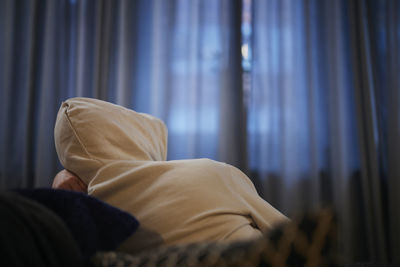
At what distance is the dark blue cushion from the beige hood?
1.12 ft

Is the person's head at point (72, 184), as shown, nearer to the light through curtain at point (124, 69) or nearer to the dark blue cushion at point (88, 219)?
the dark blue cushion at point (88, 219)

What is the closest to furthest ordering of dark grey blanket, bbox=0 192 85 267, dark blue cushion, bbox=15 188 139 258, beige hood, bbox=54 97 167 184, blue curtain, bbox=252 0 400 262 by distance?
dark grey blanket, bbox=0 192 85 267 < dark blue cushion, bbox=15 188 139 258 < beige hood, bbox=54 97 167 184 < blue curtain, bbox=252 0 400 262

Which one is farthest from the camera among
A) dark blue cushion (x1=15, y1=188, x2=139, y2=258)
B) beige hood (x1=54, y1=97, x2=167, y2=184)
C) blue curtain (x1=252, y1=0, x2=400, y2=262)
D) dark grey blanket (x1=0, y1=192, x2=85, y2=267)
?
blue curtain (x1=252, y1=0, x2=400, y2=262)

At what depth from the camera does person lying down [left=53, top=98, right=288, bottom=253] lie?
0.79m

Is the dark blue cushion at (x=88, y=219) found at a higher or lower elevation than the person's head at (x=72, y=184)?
higher

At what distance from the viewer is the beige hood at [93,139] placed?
98 cm

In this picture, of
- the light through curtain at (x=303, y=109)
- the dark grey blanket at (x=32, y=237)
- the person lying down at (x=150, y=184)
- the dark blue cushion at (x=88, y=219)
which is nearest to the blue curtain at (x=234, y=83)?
the light through curtain at (x=303, y=109)

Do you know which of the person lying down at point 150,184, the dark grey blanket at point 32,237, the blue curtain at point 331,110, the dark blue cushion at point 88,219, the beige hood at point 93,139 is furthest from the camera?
the blue curtain at point 331,110

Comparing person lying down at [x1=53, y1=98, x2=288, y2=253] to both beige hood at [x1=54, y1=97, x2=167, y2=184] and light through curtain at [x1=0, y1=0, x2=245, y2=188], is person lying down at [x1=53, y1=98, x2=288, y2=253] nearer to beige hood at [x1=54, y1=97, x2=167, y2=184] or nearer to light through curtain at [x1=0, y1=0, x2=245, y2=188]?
beige hood at [x1=54, y1=97, x2=167, y2=184]

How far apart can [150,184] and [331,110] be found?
75.4 inches

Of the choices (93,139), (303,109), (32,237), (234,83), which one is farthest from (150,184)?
(303,109)

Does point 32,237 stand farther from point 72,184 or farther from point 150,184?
point 72,184

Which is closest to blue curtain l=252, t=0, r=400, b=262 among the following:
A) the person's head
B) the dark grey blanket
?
the person's head

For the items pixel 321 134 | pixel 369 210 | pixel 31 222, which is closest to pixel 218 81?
pixel 321 134
